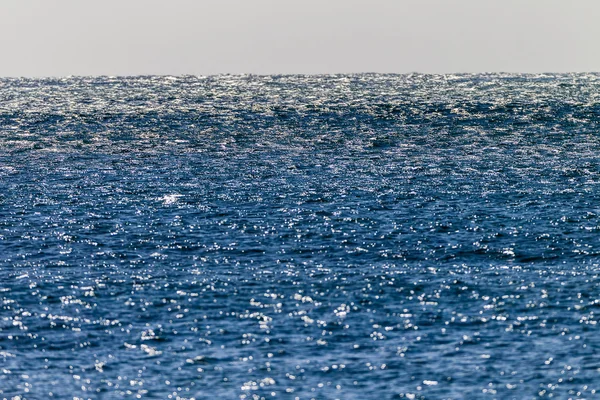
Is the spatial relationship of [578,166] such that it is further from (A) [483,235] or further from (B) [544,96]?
(B) [544,96]

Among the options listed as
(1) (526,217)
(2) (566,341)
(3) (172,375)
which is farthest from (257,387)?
(1) (526,217)

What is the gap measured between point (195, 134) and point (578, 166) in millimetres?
59677

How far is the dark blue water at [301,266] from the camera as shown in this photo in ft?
196

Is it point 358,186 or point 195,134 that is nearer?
point 358,186

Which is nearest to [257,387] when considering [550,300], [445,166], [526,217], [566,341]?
[566,341]

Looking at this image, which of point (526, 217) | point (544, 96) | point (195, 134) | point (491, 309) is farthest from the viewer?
point (544, 96)

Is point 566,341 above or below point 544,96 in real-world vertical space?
below

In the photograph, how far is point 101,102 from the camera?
197 metres

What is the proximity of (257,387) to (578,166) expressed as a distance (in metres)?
76.9

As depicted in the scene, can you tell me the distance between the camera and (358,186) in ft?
367

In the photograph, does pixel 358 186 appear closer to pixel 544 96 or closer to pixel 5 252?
pixel 5 252

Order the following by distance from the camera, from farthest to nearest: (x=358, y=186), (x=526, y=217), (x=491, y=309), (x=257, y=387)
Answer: (x=358, y=186), (x=526, y=217), (x=491, y=309), (x=257, y=387)

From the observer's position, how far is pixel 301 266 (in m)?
81.8

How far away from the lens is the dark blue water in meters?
59.8
